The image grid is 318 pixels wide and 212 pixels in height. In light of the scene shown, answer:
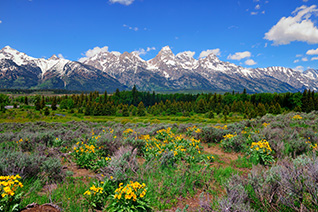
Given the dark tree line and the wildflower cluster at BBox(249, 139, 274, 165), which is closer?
Answer: the wildflower cluster at BBox(249, 139, 274, 165)

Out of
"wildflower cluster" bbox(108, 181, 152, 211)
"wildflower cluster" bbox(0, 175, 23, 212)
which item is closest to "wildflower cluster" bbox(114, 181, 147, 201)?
"wildflower cluster" bbox(108, 181, 152, 211)

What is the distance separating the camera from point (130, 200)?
382 centimetres

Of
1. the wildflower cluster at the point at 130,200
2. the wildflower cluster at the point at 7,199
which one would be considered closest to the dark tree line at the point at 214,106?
the wildflower cluster at the point at 130,200

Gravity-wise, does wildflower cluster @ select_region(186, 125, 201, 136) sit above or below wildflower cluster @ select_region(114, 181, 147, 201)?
below

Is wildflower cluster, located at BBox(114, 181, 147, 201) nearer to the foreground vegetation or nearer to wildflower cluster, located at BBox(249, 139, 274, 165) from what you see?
the foreground vegetation

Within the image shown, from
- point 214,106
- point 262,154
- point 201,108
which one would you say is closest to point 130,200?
point 262,154

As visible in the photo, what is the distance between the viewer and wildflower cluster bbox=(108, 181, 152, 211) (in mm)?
3713

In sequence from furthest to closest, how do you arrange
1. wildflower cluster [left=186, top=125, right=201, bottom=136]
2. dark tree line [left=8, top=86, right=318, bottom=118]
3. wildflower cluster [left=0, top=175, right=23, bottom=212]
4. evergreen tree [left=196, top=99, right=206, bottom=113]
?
evergreen tree [left=196, top=99, right=206, bottom=113], dark tree line [left=8, top=86, right=318, bottom=118], wildflower cluster [left=186, top=125, right=201, bottom=136], wildflower cluster [left=0, top=175, right=23, bottom=212]

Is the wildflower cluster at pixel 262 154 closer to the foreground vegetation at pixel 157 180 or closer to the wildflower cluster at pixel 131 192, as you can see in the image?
the foreground vegetation at pixel 157 180

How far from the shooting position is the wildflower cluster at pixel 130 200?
3713mm

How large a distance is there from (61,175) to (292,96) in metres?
111

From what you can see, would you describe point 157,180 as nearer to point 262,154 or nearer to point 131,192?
point 131,192

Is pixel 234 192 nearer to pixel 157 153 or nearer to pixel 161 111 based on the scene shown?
pixel 157 153

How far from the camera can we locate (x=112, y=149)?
8258 mm
